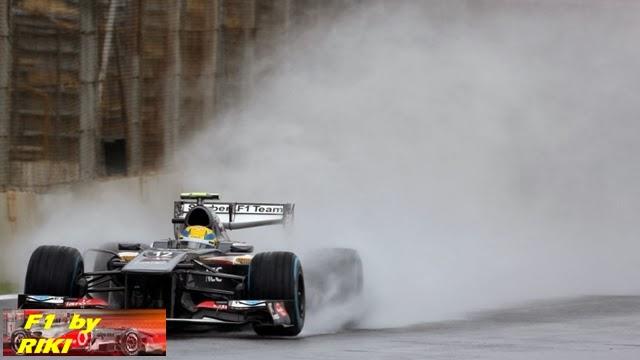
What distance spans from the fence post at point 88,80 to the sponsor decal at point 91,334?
42.5ft

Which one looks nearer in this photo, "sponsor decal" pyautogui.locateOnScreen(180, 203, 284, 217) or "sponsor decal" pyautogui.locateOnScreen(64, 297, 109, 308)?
"sponsor decal" pyautogui.locateOnScreen(64, 297, 109, 308)

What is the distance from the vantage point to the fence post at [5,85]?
2472 centimetres

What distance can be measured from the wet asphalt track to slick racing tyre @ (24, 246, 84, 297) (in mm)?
1128

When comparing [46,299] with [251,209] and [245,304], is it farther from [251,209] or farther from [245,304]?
[251,209]

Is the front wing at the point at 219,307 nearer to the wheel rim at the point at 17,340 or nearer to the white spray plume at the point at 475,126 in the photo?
the wheel rim at the point at 17,340

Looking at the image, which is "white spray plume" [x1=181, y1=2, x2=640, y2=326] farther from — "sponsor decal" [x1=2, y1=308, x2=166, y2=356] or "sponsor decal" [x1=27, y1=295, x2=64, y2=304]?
"sponsor decal" [x1=2, y1=308, x2=166, y2=356]

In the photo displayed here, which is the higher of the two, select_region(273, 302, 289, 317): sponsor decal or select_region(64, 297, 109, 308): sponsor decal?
select_region(64, 297, 109, 308): sponsor decal

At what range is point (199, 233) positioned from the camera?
1747 centimetres

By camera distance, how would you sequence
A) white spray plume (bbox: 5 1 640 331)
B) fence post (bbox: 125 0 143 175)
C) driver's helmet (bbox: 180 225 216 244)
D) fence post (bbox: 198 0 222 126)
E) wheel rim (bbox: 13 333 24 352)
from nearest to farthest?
wheel rim (bbox: 13 333 24 352), driver's helmet (bbox: 180 225 216 244), white spray plume (bbox: 5 1 640 331), fence post (bbox: 125 0 143 175), fence post (bbox: 198 0 222 126)

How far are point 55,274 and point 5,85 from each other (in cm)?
967

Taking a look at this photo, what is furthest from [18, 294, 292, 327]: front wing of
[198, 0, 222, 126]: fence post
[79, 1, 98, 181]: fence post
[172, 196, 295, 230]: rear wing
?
[198, 0, 222, 126]: fence post

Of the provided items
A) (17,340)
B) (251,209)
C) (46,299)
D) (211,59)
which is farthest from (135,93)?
(17,340)

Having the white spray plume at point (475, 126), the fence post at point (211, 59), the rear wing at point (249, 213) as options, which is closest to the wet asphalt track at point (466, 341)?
the rear wing at point (249, 213)

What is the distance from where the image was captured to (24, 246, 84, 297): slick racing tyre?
51.8 ft
